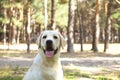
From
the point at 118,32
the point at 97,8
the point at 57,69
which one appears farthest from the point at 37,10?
the point at 57,69

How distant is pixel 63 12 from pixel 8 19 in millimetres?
14683

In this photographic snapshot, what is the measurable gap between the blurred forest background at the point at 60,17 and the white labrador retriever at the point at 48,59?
53.3 ft

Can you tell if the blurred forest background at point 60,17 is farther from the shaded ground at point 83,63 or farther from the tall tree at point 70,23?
the shaded ground at point 83,63

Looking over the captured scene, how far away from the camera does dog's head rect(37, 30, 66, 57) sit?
5.56m

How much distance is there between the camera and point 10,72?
35.9 feet

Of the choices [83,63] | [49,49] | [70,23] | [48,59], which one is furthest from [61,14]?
[49,49]

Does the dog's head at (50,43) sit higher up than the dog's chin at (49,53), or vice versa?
the dog's head at (50,43)

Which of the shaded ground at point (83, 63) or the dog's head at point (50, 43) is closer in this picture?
the dog's head at point (50, 43)

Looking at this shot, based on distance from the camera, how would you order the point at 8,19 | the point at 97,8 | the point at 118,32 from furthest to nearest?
1. the point at 118,32
2. the point at 8,19
3. the point at 97,8

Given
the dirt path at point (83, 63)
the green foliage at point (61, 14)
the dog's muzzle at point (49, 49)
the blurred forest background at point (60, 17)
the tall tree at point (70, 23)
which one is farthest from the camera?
the green foliage at point (61, 14)

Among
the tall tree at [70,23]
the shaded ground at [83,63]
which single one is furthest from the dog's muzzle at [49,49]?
the tall tree at [70,23]

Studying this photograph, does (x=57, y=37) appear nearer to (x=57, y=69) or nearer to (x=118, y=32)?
(x=57, y=69)

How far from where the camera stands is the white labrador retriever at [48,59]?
5.59 m

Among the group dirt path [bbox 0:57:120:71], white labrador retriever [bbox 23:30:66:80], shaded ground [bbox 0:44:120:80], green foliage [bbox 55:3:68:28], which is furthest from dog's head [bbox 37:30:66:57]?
green foliage [bbox 55:3:68:28]
